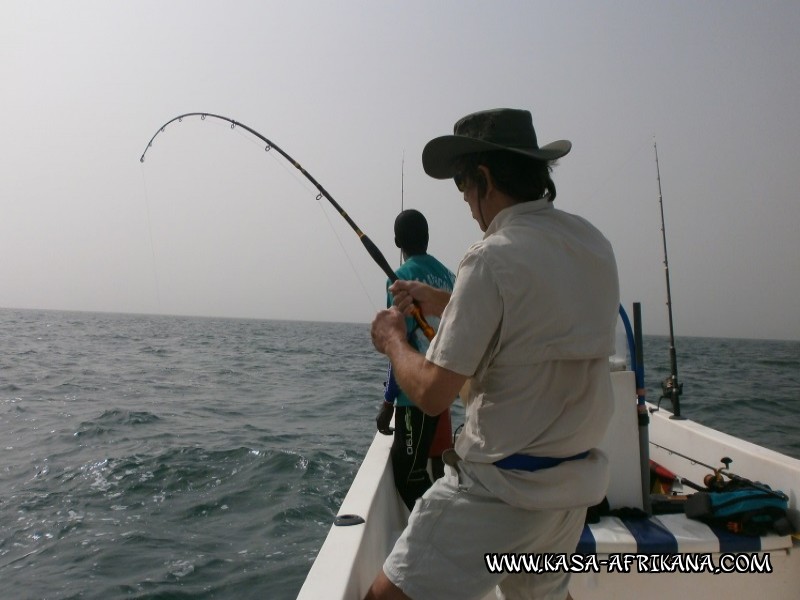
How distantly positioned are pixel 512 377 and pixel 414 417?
1.61 metres

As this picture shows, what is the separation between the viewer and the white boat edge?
204cm

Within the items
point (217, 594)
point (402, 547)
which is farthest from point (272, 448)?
point (402, 547)

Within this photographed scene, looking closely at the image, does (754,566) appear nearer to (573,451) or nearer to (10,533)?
(573,451)

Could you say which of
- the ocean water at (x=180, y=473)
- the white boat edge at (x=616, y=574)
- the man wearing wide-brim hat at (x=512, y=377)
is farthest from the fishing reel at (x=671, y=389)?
the man wearing wide-brim hat at (x=512, y=377)

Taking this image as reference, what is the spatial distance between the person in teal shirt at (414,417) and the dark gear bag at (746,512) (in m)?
1.10

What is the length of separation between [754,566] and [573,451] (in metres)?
1.39

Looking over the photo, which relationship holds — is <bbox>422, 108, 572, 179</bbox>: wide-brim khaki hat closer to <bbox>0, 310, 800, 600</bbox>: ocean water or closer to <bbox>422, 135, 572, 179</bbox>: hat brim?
<bbox>422, 135, 572, 179</bbox>: hat brim

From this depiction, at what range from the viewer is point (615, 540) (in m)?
2.28

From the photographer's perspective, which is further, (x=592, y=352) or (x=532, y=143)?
(x=532, y=143)

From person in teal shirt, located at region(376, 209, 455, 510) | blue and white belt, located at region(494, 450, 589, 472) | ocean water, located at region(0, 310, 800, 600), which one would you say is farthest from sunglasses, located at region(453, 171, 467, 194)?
ocean water, located at region(0, 310, 800, 600)

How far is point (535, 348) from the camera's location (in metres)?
1.35

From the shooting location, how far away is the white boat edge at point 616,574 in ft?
6.69

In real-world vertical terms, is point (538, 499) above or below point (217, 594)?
above

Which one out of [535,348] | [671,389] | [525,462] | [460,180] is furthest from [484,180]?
[671,389]
